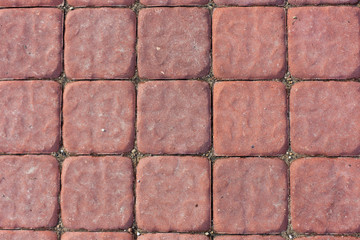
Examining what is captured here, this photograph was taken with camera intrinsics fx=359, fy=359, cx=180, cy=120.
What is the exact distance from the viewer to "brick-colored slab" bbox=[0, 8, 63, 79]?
1729mm

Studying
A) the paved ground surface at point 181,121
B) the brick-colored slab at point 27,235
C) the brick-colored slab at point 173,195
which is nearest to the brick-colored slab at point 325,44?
the paved ground surface at point 181,121

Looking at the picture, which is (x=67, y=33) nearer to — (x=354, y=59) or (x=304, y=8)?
(x=304, y=8)

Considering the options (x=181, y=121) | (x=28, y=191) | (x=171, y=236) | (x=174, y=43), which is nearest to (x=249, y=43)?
(x=174, y=43)

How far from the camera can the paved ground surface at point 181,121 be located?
166cm

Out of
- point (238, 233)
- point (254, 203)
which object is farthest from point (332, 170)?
point (238, 233)

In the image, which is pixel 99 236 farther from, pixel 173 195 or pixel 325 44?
pixel 325 44

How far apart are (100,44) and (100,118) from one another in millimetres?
355

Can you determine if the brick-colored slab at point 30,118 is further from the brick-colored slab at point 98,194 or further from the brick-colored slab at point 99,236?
the brick-colored slab at point 99,236

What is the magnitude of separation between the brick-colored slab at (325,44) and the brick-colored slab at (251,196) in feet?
1.55

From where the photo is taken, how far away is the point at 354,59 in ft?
5.51

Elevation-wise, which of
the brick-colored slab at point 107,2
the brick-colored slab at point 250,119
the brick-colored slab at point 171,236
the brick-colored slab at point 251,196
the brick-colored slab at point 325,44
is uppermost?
the brick-colored slab at point 107,2

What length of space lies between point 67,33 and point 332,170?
4.62ft

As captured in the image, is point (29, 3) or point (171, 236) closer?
point (171, 236)

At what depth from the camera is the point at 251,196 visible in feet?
5.43
